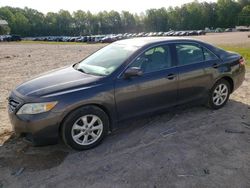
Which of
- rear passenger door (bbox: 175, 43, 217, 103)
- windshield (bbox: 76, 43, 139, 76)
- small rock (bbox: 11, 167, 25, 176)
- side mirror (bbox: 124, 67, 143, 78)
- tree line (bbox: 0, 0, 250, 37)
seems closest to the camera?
small rock (bbox: 11, 167, 25, 176)

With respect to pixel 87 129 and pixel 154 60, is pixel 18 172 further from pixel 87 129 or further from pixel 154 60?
pixel 154 60

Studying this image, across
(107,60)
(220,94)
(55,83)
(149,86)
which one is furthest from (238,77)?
(55,83)

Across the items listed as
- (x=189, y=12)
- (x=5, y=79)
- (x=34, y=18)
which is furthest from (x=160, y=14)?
(x=5, y=79)

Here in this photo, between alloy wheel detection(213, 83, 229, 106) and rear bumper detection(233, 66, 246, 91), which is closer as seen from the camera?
alloy wheel detection(213, 83, 229, 106)

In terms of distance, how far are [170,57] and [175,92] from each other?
64cm

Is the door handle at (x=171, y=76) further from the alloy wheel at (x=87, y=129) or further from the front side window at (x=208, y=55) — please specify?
the alloy wheel at (x=87, y=129)

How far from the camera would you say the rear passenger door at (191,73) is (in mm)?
5328

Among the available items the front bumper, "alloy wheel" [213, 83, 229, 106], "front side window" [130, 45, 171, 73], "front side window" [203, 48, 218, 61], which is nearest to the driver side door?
"front side window" [130, 45, 171, 73]

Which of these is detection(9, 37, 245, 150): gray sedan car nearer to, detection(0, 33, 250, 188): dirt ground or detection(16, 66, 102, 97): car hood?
detection(16, 66, 102, 97): car hood

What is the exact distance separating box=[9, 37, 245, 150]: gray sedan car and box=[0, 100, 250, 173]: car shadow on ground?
0.79ft

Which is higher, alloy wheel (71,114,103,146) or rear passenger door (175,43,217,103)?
rear passenger door (175,43,217,103)

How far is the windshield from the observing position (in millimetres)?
4812

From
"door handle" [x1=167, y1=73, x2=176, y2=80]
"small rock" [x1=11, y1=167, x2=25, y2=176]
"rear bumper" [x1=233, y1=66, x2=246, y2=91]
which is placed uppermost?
"door handle" [x1=167, y1=73, x2=176, y2=80]

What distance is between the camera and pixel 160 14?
125875 mm
